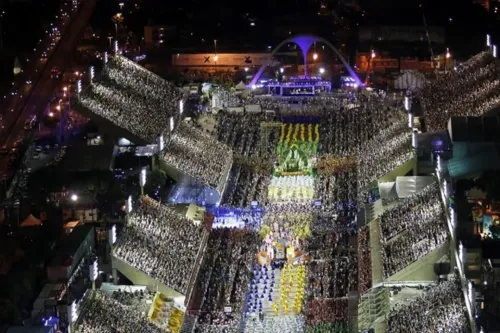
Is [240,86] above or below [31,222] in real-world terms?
above

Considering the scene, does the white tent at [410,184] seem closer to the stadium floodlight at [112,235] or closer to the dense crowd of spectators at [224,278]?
the dense crowd of spectators at [224,278]

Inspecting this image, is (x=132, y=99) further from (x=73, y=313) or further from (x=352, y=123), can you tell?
(x=73, y=313)

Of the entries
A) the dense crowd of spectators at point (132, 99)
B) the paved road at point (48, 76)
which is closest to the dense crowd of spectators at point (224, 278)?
the dense crowd of spectators at point (132, 99)

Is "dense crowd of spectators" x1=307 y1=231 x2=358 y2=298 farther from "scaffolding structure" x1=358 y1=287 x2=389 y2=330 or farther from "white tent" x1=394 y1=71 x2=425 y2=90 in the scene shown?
"white tent" x1=394 y1=71 x2=425 y2=90

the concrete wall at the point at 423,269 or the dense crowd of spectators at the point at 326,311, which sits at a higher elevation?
the concrete wall at the point at 423,269

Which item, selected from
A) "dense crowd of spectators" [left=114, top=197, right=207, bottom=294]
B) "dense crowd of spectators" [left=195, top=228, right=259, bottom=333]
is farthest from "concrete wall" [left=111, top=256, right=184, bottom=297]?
"dense crowd of spectators" [left=195, top=228, right=259, bottom=333]

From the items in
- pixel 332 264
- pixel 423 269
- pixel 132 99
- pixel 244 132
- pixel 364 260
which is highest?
pixel 132 99

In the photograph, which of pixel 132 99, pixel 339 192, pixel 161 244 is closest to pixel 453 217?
pixel 161 244
